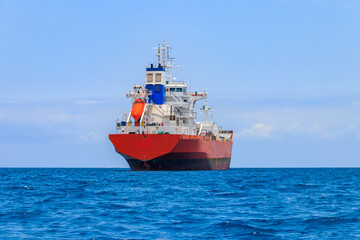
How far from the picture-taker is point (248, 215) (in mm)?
23453

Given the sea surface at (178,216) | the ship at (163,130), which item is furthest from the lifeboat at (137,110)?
the sea surface at (178,216)

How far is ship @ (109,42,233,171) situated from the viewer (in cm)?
6147

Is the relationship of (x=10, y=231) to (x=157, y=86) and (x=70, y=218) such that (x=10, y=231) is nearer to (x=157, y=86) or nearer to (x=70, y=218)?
(x=70, y=218)

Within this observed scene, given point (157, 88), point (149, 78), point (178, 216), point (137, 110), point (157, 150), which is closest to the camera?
point (178, 216)

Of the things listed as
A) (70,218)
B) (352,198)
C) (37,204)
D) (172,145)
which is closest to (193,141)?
(172,145)

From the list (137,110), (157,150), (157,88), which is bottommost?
(157,150)

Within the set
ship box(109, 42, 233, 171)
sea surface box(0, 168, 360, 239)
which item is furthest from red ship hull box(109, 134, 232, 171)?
sea surface box(0, 168, 360, 239)

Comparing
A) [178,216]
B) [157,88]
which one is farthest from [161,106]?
[178,216]

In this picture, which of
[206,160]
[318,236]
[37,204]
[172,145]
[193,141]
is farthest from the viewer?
[206,160]

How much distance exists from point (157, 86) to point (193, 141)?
8848 mm

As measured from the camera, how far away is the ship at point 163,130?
6147cm

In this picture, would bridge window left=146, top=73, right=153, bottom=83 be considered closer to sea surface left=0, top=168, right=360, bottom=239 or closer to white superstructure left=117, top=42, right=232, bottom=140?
white superstructure left=117, top=42, right=232, bottom=140

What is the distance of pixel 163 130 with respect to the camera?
215 feet

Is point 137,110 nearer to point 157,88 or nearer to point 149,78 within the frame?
point 157,88
